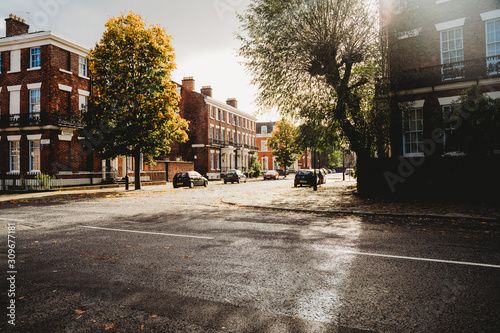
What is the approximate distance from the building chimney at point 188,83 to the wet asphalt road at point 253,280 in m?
42.8

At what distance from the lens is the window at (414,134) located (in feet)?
55.5

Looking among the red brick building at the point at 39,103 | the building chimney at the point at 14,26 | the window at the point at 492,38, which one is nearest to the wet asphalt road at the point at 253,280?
the window at the point at 492,38

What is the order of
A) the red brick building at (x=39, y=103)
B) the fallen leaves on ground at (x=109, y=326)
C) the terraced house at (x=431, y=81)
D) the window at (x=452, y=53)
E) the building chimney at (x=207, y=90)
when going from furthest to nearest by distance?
the building chimney at (x=207, y=90)
the red brick building at (x=39, y=103)
the window at (x=452, y=53)
the terraced house at (x=431, y=81)
the fallen leaves on ground at (x=109, y=326)

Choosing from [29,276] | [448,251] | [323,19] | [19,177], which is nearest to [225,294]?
[29,276]

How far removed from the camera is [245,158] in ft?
202

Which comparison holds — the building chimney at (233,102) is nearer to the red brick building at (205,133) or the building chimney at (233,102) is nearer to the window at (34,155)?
the red brick building at (205,133)

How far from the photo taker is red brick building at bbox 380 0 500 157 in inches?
612

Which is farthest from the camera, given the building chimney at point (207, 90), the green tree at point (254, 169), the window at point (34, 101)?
the green tree at point (254, 169)

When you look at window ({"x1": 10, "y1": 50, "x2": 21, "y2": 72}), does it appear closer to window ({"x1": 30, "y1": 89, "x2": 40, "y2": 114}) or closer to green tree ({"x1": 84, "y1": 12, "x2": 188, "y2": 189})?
window ({"x1": 30, "y1": 89, "x2": 40, "y2": 114})

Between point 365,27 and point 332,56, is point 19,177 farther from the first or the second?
point 365,27

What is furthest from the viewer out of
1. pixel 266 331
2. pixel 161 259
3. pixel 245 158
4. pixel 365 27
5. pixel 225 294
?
pixel 245 158

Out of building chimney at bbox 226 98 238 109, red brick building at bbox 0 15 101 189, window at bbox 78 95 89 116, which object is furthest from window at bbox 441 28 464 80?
building chimney at bbox 226 98 238 109

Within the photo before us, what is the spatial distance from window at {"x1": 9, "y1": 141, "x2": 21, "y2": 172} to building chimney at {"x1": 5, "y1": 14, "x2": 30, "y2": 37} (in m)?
9.42

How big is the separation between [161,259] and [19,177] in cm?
2467
